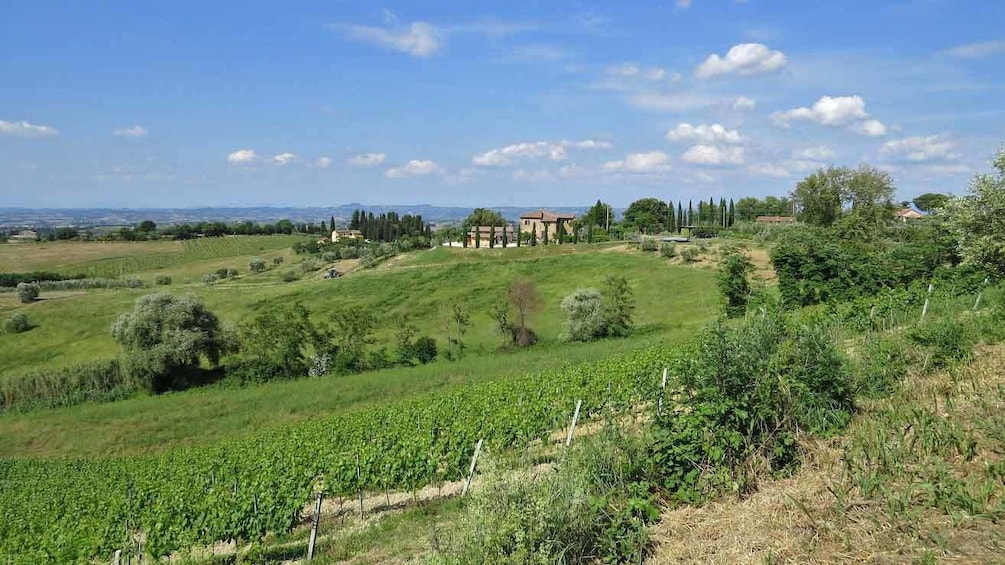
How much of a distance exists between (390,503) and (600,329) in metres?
31.8

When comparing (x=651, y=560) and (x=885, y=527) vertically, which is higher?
(x=885, y=527)

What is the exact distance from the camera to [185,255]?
12194 cm

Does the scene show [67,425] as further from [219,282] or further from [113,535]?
[219,282]

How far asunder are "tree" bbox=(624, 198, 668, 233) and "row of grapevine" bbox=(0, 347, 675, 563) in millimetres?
110216

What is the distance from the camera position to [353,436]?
62.6ft

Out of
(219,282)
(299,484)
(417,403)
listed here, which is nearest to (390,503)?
(299,484)

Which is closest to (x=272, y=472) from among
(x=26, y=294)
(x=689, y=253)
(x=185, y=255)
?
(x=689, y=253)

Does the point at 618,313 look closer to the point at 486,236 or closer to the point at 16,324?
the point at 16,324

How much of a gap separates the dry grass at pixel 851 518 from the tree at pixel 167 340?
45.7m

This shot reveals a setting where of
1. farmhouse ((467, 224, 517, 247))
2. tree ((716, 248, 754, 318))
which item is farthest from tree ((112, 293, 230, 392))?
farmhouse ((467, 224, 517, 247))

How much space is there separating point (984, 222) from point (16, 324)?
80459mm

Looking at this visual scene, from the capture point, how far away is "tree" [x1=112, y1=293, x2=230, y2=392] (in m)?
43.2

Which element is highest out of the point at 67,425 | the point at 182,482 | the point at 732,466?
the point at 732,466


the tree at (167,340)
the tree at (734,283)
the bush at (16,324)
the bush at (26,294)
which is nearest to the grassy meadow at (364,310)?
the bush at (16,324)
